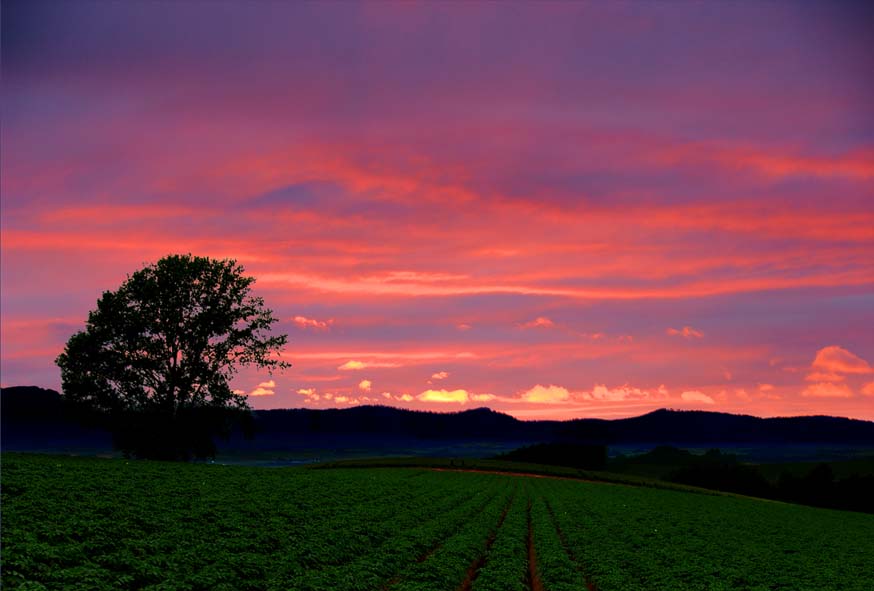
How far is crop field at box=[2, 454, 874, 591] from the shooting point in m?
23.0

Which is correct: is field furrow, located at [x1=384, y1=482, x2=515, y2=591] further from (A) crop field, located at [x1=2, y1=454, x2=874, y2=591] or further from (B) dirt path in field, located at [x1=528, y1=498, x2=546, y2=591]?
(B) dirt path in field, located at [x1=528, y1=498, x2=546, y2=591]

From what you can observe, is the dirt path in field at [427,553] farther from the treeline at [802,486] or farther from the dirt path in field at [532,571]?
the treeline at [802,486]

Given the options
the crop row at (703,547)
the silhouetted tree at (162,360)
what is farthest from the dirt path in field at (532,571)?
the silhouetted tree at (162,360)

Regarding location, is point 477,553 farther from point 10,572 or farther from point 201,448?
point 201,448

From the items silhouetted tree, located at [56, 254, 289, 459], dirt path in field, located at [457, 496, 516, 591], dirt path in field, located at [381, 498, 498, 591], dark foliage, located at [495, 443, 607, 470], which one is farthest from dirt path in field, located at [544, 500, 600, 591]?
dark foliage, located at [495, 443, 607, 470]

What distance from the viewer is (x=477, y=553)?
108 feet

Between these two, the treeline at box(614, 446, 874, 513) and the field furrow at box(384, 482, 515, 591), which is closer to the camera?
Result: the field furrow at box(384, 482, 515, 591)

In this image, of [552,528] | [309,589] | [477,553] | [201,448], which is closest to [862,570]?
[552,528]

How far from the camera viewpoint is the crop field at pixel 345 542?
75.6 ft

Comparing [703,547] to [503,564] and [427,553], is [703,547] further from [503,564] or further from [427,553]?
[427,553]

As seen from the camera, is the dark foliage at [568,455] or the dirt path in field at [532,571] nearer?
the dirt path in field at [532,571]

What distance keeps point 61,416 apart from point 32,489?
38583 millimetres

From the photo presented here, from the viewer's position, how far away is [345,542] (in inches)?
1254

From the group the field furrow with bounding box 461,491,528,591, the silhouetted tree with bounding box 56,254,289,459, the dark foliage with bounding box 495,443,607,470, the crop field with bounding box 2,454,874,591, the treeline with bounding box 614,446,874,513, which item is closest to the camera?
the crop field with bounding box 2,454,874,591
